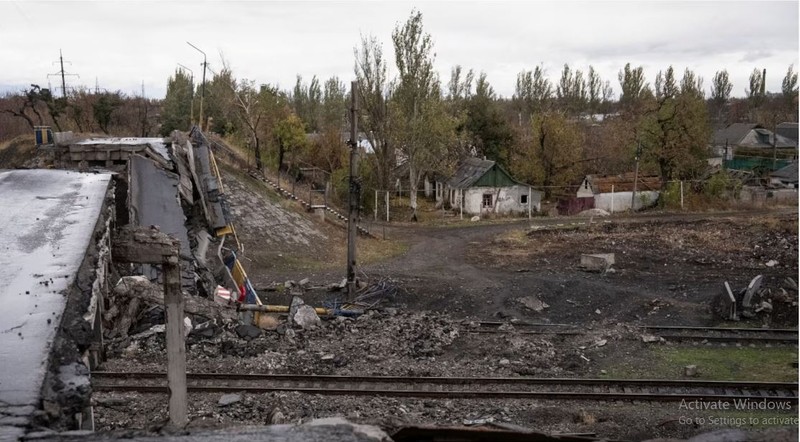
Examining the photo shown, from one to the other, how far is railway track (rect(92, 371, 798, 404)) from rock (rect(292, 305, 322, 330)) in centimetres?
275

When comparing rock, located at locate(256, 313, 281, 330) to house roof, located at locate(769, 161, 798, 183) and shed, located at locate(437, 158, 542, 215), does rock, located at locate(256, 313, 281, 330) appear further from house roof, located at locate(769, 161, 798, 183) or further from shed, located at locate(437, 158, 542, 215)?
house roof, located at locate(769, 161, 798, 183)

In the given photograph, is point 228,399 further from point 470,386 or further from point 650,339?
point 650,339

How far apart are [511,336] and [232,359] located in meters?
5.46

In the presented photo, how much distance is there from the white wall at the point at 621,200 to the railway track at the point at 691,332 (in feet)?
70.0

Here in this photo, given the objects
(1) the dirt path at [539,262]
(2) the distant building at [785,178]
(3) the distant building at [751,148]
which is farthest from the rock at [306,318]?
Answer: (3) the distant building at [751,148]

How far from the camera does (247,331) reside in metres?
12.1

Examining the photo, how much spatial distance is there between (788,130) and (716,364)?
6081 cm

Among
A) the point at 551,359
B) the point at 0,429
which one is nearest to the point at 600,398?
the point at 551,359

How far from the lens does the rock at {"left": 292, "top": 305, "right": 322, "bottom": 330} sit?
1301cm

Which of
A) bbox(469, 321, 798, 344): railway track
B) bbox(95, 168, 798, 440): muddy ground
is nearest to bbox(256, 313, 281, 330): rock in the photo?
bbox(95, 168, 798, 440): muddy ground

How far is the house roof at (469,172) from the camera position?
33.9 m

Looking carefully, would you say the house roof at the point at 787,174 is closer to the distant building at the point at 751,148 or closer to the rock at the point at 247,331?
the distant building at the point at 751,148

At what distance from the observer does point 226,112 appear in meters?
41.7

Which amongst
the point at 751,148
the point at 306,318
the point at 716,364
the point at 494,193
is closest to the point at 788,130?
the point at 751,148
